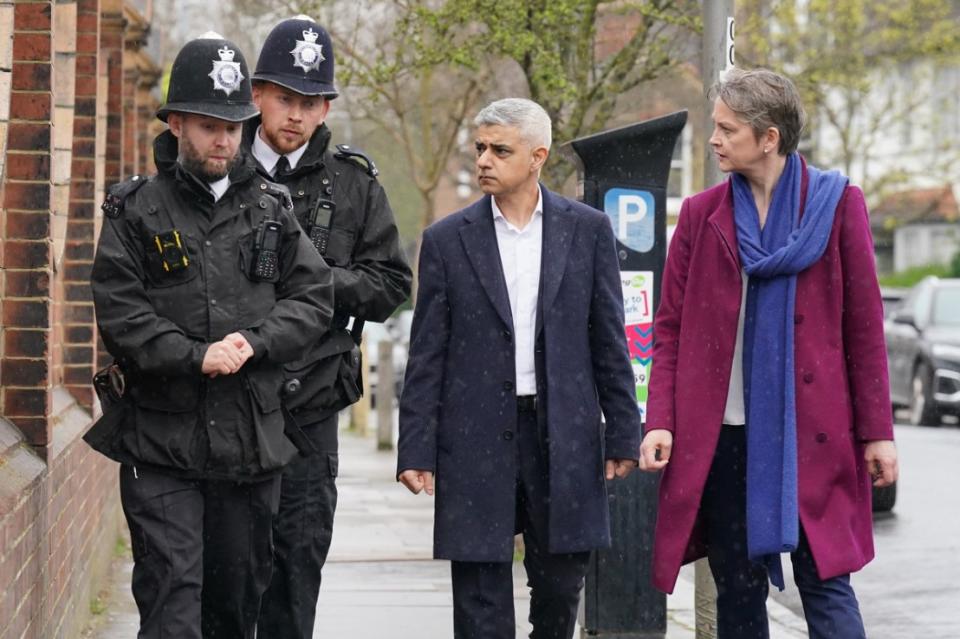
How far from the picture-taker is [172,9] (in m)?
32.6

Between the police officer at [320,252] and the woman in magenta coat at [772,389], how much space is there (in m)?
1.06

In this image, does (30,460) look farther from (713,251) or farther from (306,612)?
(713,251)

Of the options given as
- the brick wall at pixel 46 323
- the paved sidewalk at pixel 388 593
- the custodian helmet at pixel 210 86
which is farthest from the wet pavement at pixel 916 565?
the custodian helmet at pixel 210 86

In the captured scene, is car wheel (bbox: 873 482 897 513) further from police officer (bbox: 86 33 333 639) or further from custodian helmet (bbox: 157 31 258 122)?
custodian helmet (bbox: 157 31 258 122)

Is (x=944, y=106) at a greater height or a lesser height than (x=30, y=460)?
greater

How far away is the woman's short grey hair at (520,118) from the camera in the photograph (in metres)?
5.67

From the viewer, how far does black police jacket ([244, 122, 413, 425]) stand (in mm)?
5879

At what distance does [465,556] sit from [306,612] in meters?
0.60

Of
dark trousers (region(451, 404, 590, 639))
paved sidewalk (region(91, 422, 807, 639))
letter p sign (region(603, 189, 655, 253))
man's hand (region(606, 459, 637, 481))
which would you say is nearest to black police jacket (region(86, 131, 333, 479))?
dark trousers (region(451, 404, 590, 639))

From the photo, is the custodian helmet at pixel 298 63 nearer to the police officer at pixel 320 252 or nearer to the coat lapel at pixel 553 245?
the police officer at pixel 320 252

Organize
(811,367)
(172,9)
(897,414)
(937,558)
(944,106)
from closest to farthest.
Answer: (811,367)
(937,558)
(897,414)
(172,9)
(944,106)

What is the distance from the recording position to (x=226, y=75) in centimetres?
529


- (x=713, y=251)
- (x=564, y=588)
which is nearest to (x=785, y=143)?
(x=713, y=251)

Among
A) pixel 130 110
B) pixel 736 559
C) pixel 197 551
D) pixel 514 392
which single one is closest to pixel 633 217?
pixel 514 392
